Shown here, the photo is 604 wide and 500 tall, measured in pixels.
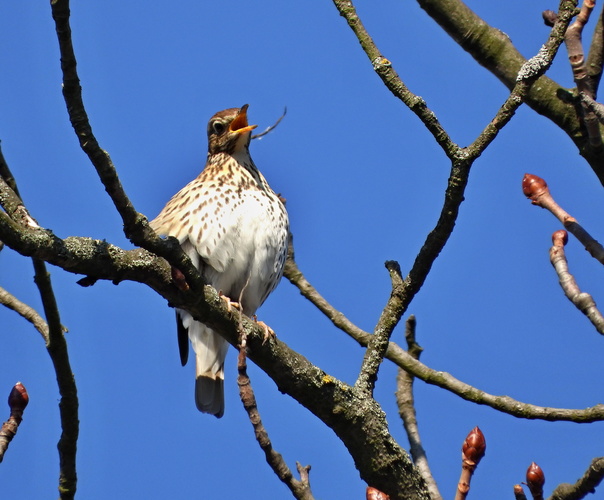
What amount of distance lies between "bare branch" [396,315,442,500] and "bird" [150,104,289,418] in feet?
3.52

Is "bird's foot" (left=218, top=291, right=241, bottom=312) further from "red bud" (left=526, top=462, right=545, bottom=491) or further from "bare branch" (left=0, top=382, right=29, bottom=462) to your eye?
"red bud" (left=526, top=462, right=545, bottom=491)

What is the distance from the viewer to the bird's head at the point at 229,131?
6.94 metres

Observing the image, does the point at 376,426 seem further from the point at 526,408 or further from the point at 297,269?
the point at 297,269

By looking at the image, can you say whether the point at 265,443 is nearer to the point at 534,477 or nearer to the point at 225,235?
the point at 534,477

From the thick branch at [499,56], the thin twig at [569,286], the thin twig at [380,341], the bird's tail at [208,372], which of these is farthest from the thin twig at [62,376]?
the thick branch at [499,56]

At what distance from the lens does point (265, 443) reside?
3312 mm

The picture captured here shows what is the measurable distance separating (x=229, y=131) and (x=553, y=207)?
346 centimetres

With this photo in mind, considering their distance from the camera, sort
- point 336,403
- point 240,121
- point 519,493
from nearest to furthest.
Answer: point 519,493 < point 336,403 < point 240,121

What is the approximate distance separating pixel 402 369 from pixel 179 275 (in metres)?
1.86

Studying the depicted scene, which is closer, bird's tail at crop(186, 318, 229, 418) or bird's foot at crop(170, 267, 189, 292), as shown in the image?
bird's foot at crop(170, 267, 189, 292)

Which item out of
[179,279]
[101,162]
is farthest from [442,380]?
[101,162]

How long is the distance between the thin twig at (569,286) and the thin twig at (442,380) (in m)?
0.44

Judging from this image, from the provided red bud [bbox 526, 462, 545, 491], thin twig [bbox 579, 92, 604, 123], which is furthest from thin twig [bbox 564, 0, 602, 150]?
red bud [bbox 526, 462, 545, 491]

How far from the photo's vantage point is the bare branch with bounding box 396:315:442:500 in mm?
4668
